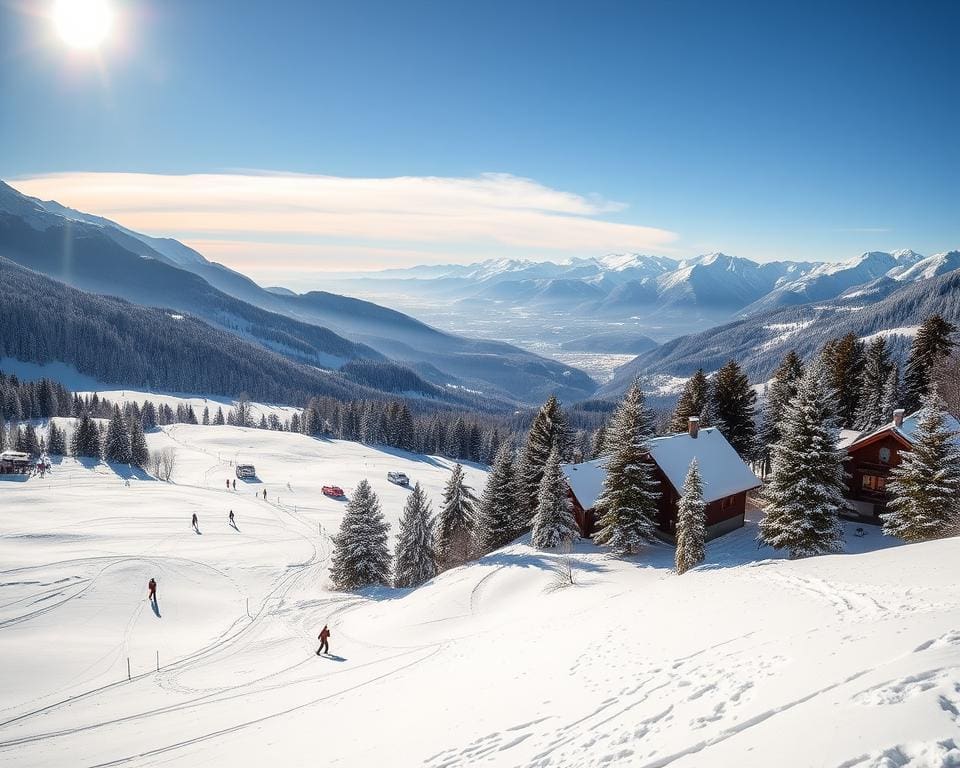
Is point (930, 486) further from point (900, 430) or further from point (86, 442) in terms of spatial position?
point (86, 442)

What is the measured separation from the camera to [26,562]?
32.2 meters

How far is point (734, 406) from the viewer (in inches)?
2024

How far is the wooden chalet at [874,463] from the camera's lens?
36531 mm

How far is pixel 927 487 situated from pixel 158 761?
35.1 m

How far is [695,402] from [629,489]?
18.8 m

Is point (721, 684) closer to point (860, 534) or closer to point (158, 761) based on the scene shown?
point (158, 761)

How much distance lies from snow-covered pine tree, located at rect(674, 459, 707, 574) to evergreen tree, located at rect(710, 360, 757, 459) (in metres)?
22.6

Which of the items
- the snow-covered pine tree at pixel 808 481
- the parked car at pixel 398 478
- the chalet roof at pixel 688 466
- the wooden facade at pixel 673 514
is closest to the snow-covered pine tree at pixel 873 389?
the chalet roof at pixel 688 466

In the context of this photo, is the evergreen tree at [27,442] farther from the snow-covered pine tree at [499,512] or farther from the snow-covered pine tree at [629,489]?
the snow-covered pine tree at [629,489]

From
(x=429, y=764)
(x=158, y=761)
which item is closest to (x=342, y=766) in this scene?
(x=429, y=764)

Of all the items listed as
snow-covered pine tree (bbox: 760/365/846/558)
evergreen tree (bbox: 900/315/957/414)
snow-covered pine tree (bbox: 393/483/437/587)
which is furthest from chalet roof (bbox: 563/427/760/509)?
evergreen tree (bbox: 900/315/957/414)

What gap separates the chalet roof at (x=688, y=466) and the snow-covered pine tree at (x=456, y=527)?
1012 centimetres

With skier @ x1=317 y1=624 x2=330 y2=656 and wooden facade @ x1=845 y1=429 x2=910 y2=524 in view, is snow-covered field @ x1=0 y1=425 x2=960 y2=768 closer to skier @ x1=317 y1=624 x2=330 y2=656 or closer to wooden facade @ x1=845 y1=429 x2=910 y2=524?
skier @ x1=317 y1=624 x2=330 y2=656

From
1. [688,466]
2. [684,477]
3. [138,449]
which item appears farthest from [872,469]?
[138,449]
